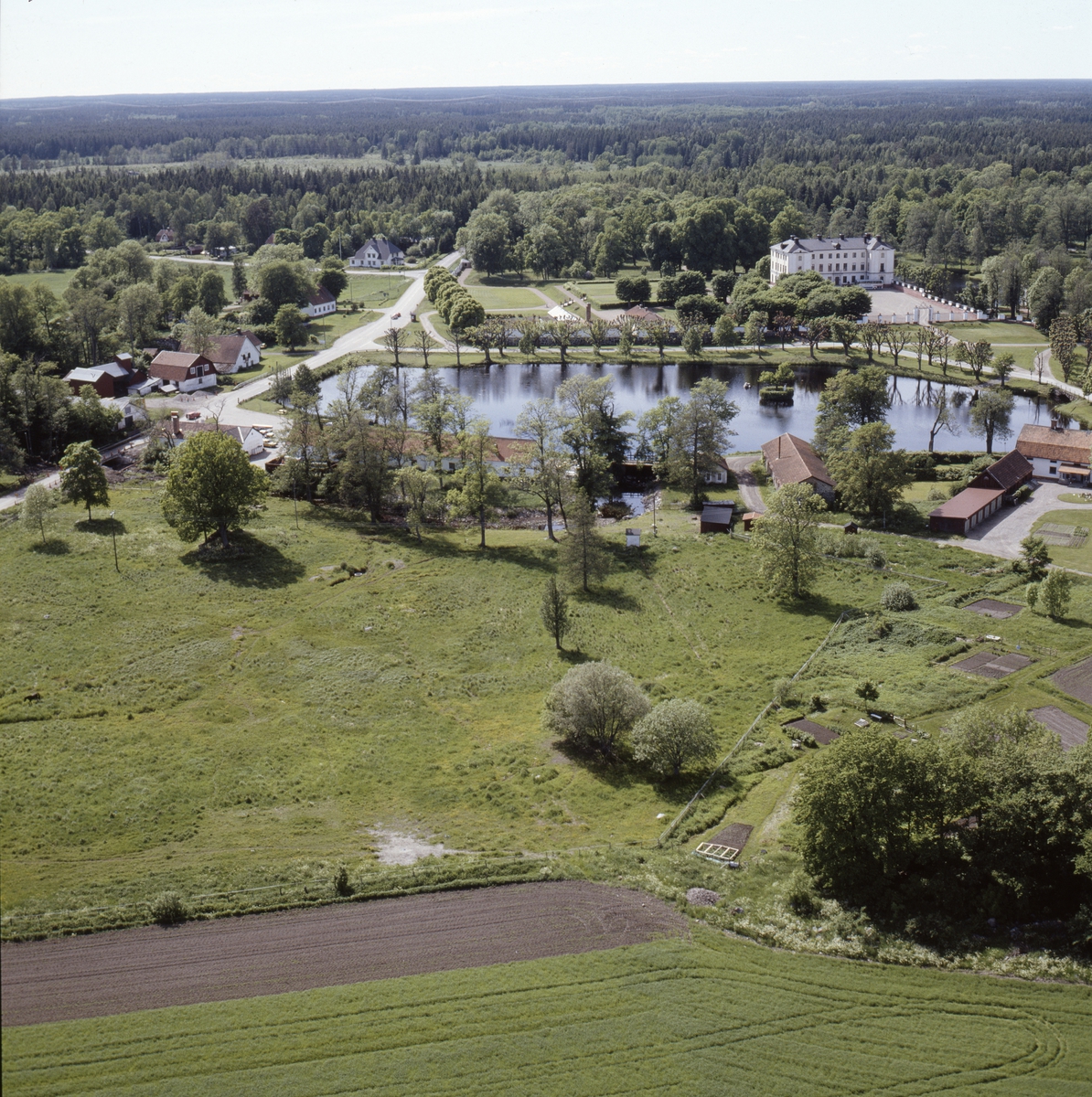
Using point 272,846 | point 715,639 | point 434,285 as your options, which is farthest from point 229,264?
point 272,846

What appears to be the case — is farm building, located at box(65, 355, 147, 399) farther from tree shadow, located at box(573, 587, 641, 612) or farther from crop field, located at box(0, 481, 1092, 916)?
tree shadow, located at box(573, 587, 641, 612)

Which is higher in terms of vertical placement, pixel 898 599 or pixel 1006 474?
pixel 1006 474

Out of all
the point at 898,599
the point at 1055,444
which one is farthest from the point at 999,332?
the point at 898,599

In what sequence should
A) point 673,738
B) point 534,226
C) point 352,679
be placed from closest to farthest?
point 673,738 < point 352,679 < point 534,226

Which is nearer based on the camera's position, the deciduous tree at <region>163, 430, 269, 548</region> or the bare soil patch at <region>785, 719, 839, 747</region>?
the bare soil patch at <region>785, 719, 839, 747</region>

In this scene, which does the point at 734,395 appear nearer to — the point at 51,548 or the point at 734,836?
the point at 51,548

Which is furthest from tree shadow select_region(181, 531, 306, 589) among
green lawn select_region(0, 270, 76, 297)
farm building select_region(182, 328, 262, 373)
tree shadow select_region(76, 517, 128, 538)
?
green lawn select_region(0, 270, 76, 297)

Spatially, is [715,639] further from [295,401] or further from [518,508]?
[295,401]
